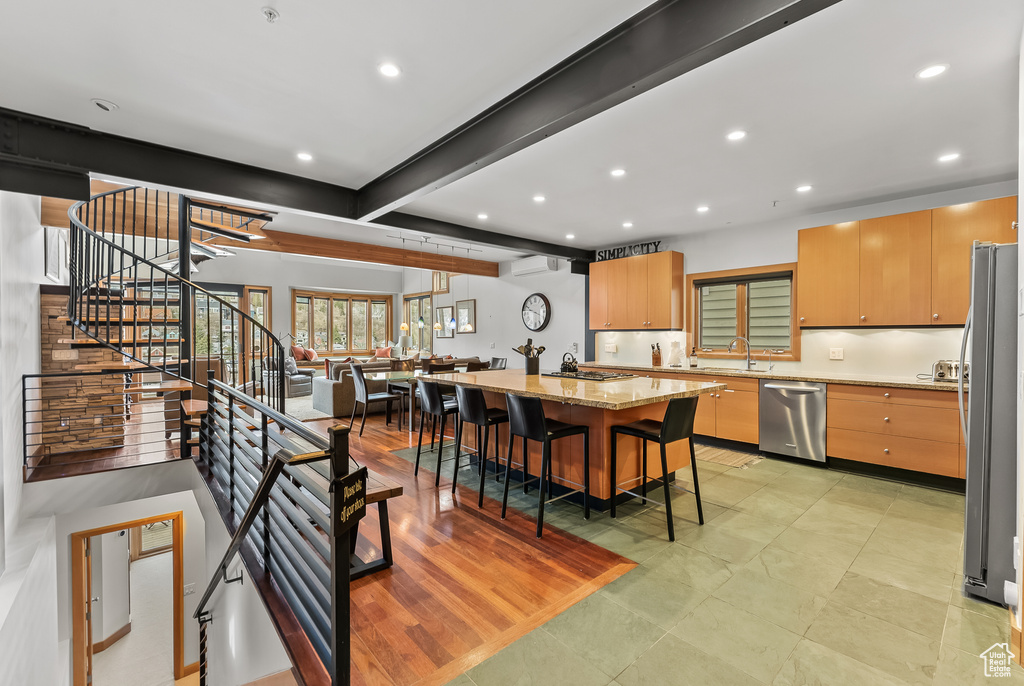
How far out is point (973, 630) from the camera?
1970 millimetres

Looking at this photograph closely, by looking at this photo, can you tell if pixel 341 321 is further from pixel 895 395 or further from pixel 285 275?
pixel 895 395

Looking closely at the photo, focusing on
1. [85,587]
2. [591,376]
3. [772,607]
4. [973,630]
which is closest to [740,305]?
[591,376]

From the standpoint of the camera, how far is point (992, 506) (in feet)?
7.22

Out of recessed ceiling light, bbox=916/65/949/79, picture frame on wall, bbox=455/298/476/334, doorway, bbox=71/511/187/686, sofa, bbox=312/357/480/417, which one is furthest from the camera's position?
picture frame on wall, bbox=455/298/476/334

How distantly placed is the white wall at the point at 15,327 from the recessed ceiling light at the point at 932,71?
5786 mm

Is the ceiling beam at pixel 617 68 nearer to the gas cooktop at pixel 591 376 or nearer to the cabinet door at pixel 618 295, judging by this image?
the gas cooktop at pixel 591 376

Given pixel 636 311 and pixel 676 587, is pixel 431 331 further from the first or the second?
pixel 676 587

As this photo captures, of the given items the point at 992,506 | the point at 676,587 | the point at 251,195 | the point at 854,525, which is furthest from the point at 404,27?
the point at 854,525

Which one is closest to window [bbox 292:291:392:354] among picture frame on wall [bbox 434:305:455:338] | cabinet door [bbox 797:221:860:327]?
picture frame on wall [bbox 434:305:455:338]

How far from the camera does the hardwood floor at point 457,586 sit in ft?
6.09

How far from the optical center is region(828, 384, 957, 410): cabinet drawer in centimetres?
357

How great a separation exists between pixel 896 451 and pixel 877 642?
269 centimetres

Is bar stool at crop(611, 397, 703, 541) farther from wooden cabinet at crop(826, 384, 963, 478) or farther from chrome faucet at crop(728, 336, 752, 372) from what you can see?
chrome faucet at crop(728, 336, 752, 372)

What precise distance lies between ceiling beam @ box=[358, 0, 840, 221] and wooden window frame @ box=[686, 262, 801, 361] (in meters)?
3.99
